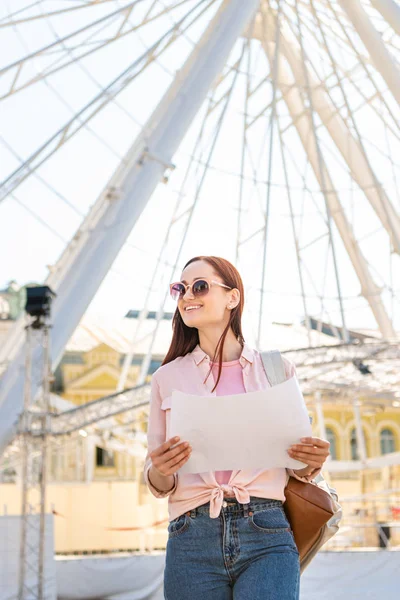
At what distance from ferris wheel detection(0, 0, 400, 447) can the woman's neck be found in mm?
8003

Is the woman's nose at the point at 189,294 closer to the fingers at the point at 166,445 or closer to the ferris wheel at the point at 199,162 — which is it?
the fingers at the point at 166,445

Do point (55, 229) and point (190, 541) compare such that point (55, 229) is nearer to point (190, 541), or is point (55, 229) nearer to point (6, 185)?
point (6, 185)

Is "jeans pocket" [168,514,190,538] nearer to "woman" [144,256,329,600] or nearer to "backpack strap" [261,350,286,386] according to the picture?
"woman" [144,256,329,600]

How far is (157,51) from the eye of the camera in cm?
1370

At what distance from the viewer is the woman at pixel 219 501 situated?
246cm

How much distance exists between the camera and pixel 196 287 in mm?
2904

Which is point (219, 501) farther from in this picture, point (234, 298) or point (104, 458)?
point (104, 458)

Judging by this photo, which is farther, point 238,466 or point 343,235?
point 343,235

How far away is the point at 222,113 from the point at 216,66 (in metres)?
5.51

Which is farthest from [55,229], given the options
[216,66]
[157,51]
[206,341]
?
[206,341]

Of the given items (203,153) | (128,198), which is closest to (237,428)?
(128,198)

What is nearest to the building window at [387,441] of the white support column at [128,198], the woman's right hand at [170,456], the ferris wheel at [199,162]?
the ferris wheel at [199,162]

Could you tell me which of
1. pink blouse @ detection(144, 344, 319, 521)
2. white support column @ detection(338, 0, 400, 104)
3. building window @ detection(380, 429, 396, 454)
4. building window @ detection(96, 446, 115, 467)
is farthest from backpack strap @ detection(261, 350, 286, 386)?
building window @ detection(380, 429, 396, 454)

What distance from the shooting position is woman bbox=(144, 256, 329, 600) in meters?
2.46
